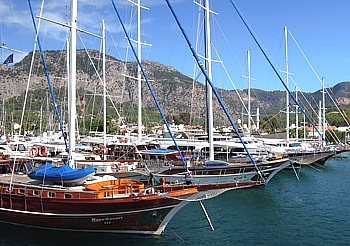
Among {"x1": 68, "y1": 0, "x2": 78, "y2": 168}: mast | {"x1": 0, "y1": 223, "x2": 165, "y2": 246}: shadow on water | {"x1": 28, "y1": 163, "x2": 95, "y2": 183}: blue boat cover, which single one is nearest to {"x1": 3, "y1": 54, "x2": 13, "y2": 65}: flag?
{"x1": 68, "y1": 0, "x2": 78, "y2": 168}: mast

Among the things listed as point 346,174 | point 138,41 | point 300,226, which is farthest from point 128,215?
point 346,174

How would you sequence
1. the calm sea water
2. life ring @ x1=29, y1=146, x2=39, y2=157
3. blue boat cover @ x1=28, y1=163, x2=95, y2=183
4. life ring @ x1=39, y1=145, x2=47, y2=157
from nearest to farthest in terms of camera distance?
the calm sea water < blue boat cover @ x1=28, y1=163, x2=95, y2=183 < life ring @ x1=29, y1=146, x2=39, y2=157 < life ring @ x1=39, y1=145, x2=47, y2=157

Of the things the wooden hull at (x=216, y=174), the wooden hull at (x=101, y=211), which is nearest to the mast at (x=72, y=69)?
the wooden hull at (x=101, y=211)

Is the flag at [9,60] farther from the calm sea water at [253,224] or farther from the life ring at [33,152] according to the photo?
the calm sea water at [253,224]

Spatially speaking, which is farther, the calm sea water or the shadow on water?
the calm sea water

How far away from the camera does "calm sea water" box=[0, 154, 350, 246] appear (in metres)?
18.8

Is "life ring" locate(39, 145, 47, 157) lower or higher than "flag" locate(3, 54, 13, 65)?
lower

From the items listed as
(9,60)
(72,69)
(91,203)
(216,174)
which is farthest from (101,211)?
(9,60)

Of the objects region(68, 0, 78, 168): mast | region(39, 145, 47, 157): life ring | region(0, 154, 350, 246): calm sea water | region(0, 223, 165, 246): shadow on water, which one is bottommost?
region(0, 154, 350, 246): calm sea water

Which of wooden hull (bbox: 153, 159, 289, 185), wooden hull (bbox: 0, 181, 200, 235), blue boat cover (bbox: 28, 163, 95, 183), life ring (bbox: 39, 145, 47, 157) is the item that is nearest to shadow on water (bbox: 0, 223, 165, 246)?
wooden hull (bbox: 0, 181, 200, 235)

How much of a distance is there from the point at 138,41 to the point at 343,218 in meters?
24.2

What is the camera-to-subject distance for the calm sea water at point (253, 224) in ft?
61.6

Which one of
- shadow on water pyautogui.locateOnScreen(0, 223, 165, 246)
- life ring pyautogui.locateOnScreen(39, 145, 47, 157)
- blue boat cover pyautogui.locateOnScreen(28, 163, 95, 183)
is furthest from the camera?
life ring pyautogui.locateOnScreen(39, 145, 47, 157)

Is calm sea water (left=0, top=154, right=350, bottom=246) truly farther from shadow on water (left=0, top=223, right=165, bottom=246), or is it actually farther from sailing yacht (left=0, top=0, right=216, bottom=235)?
sailing yacht (left=0, top=0, right=216, bottom=235)
